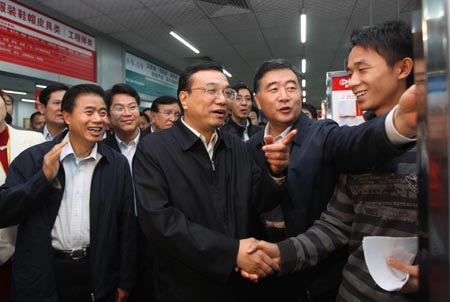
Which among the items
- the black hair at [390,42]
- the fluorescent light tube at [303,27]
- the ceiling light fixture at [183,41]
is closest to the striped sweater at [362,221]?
the black hair at [390,42]

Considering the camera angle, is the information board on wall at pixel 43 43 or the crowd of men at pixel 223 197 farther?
the information board on wall at pixel 43 43

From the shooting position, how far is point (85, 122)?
71.4 inches

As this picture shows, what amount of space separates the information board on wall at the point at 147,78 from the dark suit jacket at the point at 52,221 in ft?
17.7

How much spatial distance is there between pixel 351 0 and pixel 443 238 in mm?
5589

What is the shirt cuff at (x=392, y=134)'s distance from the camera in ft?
2.91

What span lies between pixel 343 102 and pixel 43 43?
415cm

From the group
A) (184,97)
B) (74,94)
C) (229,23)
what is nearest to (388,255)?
(184,97)

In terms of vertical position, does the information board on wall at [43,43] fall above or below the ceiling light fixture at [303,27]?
below

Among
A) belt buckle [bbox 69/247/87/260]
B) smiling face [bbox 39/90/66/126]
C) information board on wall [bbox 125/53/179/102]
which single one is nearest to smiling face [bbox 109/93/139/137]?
smiling face [bbox 39/90/66/126]

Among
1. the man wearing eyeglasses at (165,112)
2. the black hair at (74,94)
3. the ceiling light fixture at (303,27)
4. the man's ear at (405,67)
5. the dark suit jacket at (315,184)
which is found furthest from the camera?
the ceiling light fixture at (303,27)

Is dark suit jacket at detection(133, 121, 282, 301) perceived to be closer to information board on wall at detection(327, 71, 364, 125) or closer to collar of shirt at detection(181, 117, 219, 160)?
collar of shirt at detection(181, 117, 219, 160)

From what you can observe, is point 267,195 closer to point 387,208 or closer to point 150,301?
point 387,208

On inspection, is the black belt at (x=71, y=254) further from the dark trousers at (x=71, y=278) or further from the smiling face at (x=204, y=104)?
the smiling face at (x=204, y=104)

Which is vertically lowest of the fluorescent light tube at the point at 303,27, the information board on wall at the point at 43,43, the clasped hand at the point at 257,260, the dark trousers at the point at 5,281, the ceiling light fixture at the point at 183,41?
the dark trousers at the point at 5,281
